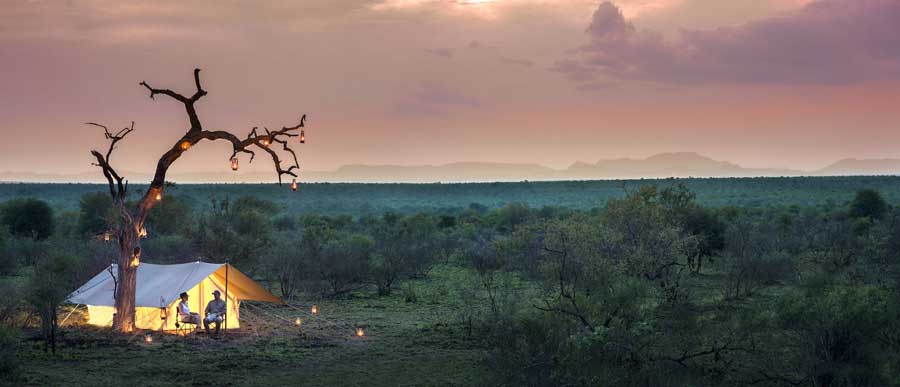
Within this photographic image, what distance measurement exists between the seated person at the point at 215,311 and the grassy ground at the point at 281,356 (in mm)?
406

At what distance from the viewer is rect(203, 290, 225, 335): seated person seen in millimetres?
18797

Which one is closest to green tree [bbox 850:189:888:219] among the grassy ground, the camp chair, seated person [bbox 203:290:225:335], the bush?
the grassy ground

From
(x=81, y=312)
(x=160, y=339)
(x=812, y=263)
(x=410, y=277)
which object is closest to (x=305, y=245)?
(x=410, y=277)

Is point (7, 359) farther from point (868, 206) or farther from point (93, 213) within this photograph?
point (868, 206)

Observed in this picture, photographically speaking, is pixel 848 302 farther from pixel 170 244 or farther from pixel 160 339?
pixel 170 244

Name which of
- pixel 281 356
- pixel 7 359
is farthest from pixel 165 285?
pixel 7 359

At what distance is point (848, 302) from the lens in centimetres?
1195

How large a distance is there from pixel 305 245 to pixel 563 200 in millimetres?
85811

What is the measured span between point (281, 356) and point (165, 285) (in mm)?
4437

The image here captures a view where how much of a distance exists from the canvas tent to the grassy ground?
0.57 metres

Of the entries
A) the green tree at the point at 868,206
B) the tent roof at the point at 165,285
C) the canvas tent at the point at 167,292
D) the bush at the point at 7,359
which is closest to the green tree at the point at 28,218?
the tent roof at the point at 165,285

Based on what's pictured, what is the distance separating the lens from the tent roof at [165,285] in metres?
19.3

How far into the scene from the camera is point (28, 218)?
4875 centimetres

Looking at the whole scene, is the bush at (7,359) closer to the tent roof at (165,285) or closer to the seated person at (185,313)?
the seated person at (185,313)
